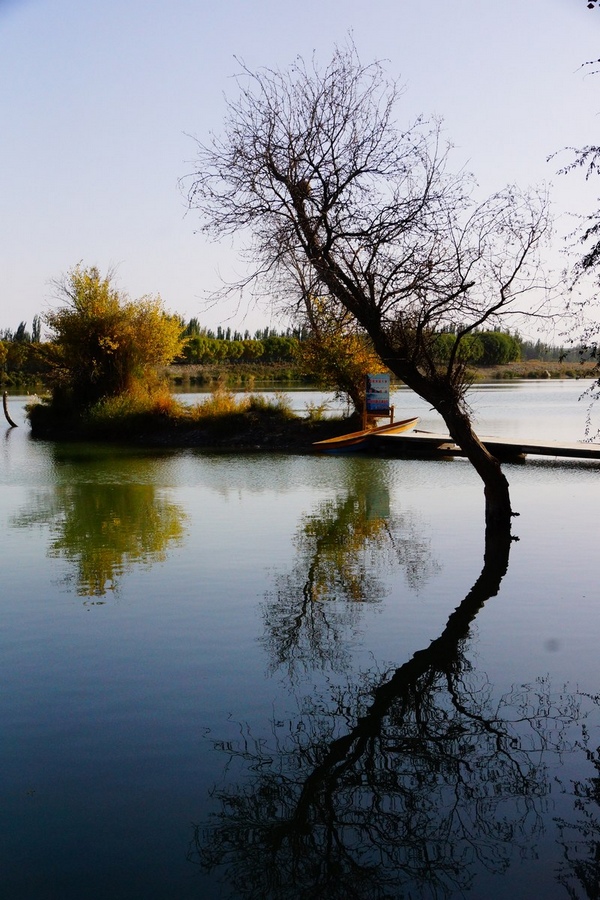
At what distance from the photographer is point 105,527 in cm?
1311

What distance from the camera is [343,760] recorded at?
524 cm

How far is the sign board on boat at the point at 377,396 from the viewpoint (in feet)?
78.1

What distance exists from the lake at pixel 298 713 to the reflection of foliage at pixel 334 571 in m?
0.04

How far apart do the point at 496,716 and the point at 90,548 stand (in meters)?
6.93

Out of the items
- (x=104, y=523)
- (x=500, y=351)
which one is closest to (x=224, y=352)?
(x=500, y=351)

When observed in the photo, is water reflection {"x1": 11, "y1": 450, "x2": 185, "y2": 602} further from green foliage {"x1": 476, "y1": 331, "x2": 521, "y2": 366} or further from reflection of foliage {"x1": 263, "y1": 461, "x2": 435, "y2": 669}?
green foliage {"x1": 476, "y1": 331, "x2": 521, "y2": 366}

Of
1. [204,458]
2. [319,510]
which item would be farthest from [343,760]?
[204,458]

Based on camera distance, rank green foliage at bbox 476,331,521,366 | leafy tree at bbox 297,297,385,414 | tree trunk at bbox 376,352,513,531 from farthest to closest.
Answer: green foliage at bbox 476,331,521,366, leafy tree at bbox 297,297,385,414, tree trunk at bbox 376,352,513,531

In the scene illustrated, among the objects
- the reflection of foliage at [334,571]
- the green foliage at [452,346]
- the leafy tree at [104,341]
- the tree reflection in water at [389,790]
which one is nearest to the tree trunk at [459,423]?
the green foliage at [452,346]

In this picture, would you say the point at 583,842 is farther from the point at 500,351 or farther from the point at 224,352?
the point at 224,352

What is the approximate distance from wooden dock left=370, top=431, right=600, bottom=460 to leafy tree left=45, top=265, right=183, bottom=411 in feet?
35.6

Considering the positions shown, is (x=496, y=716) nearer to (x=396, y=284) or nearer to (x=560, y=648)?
(x=560, y=648)

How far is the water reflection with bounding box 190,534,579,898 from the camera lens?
4.14 metres

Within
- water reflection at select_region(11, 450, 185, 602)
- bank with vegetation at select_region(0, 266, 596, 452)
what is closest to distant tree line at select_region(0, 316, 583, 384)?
bank with vegetation at select_region(0, 266, 596, 452)
